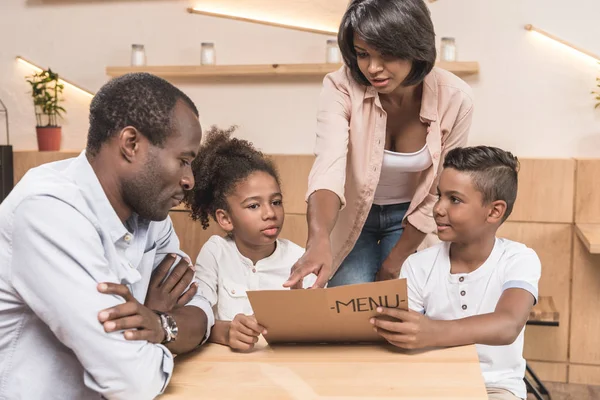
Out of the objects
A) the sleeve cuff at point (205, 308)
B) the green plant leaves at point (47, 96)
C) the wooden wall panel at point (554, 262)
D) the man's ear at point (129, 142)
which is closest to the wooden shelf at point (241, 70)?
the green plant leaves at point (47, 96)

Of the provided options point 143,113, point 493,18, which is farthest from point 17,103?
point 143,113

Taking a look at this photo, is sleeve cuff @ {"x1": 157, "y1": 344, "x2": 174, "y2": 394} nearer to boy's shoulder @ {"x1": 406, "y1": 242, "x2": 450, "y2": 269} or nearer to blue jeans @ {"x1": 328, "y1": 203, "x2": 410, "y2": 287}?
boy's shoulder @ {"x1": 406, "y1": 242, "x2": 450, "y2": 269}

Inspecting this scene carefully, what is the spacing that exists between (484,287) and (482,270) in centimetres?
4

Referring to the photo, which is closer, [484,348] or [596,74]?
[484,348]

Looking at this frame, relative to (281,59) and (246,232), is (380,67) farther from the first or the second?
(281,59)

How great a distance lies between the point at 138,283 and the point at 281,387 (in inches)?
14.8

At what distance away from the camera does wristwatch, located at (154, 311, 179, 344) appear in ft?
4.26

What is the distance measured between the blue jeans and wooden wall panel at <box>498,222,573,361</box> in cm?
Answer: 146

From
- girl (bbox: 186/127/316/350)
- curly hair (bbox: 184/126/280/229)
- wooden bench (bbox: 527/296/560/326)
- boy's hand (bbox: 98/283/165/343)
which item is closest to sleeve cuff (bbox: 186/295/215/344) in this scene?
boy's hand (bbox: 98/283/165/343)

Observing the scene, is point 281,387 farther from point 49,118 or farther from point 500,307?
point 49,118

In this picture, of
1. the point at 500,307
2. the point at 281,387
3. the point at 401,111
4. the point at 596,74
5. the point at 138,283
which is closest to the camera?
the point at 281,387

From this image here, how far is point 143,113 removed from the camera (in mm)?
1235

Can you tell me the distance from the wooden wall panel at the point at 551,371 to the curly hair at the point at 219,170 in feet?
7.22

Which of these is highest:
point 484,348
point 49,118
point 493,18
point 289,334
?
point 493,18
